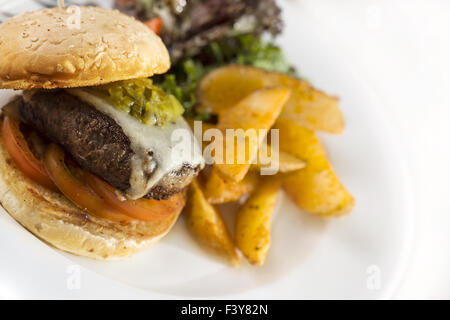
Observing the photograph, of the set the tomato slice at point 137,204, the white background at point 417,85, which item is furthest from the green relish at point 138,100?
the white background at point 417,85

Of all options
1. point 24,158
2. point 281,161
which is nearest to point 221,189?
point 281,161

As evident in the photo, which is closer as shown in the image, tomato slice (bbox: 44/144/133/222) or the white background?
tomato slice (bbox: 44/144/133/222)

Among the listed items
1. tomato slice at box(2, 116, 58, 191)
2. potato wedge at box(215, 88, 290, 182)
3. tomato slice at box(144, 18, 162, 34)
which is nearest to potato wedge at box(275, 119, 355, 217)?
potato wedge at box(215, 88, 290, 182)

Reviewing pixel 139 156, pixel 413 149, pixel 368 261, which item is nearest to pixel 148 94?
pixel 139 156

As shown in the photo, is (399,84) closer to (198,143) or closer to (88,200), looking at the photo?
(198,143)

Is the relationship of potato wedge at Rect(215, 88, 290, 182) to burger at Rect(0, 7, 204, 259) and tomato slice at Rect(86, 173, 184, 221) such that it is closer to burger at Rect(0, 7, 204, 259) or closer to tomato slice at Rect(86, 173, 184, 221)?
burger at Rect(0, 7, 204, 259)

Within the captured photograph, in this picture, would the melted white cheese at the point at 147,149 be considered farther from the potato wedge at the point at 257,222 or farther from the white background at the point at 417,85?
the white background at the point at 417,85

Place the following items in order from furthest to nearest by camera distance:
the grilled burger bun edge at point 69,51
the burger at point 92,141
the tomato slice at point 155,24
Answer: the tomato slice at point 155,24, the burger at point 92,141, the grilled burger bun edge at point 69,51
